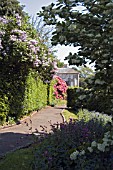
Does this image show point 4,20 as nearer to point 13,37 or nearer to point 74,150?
point 13,37

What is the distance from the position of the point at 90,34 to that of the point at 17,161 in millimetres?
3436

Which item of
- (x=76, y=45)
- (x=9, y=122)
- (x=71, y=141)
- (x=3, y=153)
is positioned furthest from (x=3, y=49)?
(x=76, y=45)

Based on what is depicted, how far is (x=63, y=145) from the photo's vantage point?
450 centimetres

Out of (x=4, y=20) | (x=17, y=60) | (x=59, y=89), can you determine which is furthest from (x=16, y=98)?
(x=59, y=89)

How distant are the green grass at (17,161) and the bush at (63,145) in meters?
0.68

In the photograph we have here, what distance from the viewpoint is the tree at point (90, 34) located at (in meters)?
3.14

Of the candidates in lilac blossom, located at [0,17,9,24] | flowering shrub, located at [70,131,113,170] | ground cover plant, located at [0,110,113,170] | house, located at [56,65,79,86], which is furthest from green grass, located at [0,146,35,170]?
house, located at [56,65,79,86]

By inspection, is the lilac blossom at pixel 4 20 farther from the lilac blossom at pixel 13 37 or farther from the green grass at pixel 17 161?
the green grass at pixel 17 161

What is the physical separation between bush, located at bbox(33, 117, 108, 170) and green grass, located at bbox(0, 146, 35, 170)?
68cm

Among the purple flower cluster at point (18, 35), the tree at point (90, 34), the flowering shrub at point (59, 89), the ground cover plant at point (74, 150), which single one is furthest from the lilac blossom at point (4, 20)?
the flowering shrub at point (59, 89)

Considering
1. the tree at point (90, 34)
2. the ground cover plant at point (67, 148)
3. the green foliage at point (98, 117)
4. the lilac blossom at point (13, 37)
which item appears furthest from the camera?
the lilac blossom at point (13, 37)

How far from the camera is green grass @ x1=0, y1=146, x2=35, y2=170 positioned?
5340 millimetres

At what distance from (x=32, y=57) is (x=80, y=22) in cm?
744

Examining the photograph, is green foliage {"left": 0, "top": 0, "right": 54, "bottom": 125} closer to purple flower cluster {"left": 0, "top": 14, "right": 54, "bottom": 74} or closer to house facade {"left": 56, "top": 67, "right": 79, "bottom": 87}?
purple flower cluster {"left": 0, "top": 14, "right": 54, "bottom": 74}
